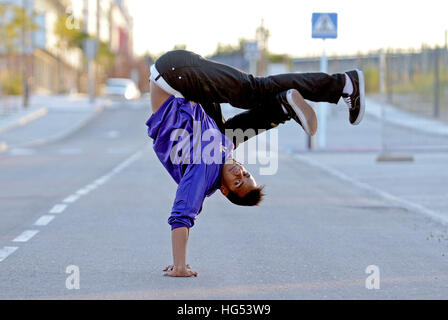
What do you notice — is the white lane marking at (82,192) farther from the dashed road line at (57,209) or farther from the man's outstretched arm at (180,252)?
the man's outstretched arm at (180,252)

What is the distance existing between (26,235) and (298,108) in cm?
413

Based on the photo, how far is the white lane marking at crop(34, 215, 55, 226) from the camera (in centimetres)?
1129

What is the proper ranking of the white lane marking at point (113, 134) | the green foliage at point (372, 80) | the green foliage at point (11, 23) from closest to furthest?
the white lane marking at point (113, 134), the green foliage at point (372, 80), the green foliage at point (11, 23)

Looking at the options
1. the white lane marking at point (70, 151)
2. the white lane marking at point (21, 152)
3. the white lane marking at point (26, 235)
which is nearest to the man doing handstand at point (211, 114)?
the white lane marking at point (26, 235)

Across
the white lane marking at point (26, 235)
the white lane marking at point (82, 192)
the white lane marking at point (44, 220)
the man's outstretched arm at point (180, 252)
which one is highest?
the man's outstretched arm at point (180, 252)

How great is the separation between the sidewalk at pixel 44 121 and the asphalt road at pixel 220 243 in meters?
16.3

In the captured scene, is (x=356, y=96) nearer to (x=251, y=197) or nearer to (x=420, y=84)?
(x=251, y=197)

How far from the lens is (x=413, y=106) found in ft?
95.1

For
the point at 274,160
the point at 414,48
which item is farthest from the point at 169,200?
the point at 414,48

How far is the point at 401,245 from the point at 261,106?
2836 millimetres

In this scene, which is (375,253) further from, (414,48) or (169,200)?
(414,48)

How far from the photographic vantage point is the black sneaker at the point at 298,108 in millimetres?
7035

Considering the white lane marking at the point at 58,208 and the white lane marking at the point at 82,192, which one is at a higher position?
the white lane marking at the point at 58,208

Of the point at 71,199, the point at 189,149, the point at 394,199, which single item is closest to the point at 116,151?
the point at 71,199
